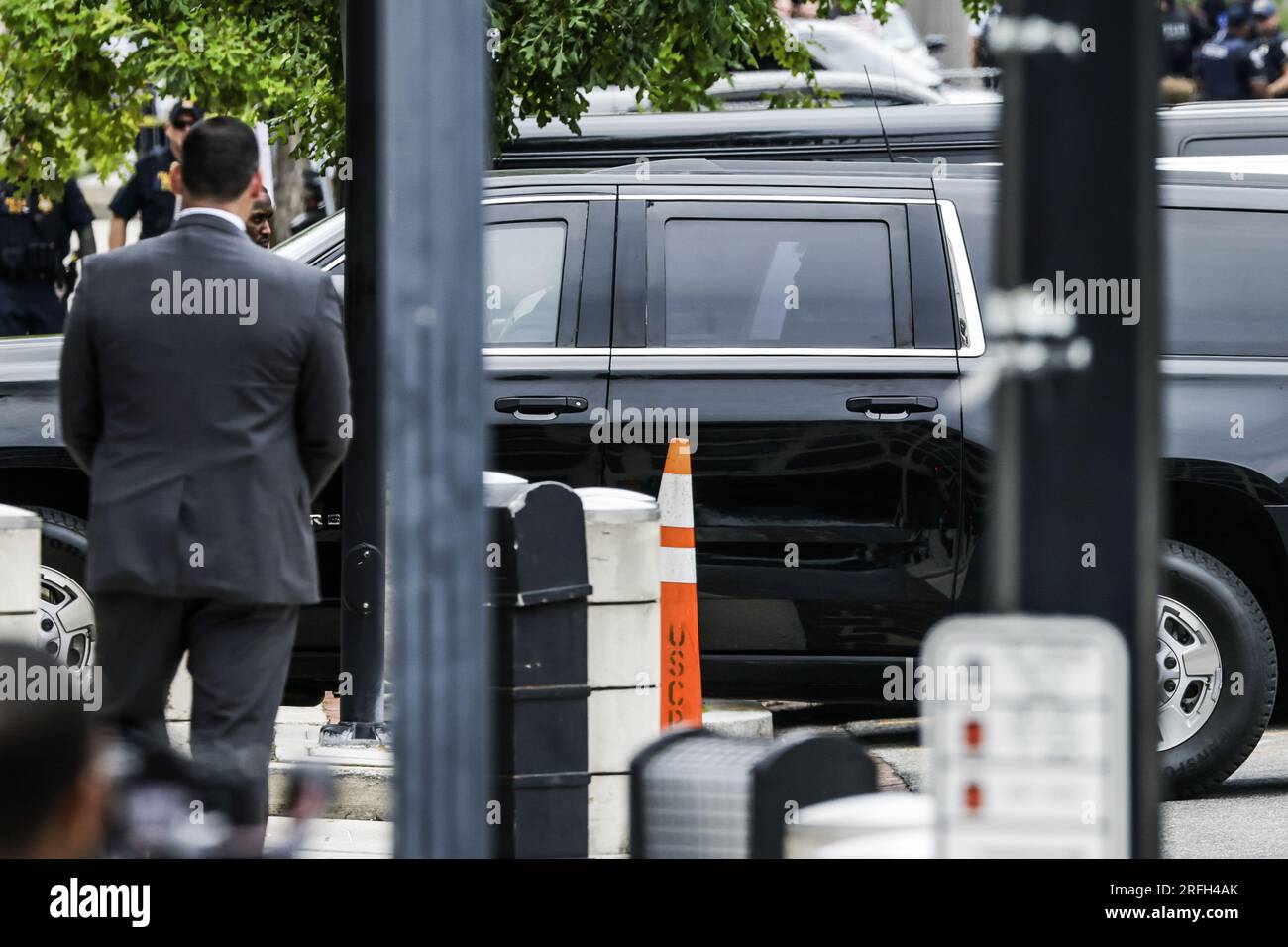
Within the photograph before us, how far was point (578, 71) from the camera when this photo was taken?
7.91 meters

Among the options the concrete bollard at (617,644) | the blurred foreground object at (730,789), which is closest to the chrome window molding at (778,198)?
the concrete bollard at (617,644)

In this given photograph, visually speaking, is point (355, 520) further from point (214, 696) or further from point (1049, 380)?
point (1049, 380)

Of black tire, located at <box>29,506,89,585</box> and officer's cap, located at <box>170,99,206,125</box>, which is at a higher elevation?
officer's cap, located at <box>170,99,206,125</box>

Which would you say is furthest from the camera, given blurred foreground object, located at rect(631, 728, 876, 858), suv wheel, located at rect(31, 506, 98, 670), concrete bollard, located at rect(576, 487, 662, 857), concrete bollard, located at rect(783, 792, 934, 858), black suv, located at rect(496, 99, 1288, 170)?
black suv, located at rect(496, 99, 1288, 170)

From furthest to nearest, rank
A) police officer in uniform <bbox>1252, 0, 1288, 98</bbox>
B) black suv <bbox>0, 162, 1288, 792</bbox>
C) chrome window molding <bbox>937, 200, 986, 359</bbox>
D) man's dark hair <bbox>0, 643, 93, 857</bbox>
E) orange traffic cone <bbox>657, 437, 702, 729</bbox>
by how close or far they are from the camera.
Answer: police officer in uniform <bbox>1252, 0, 1288, 98</bbox> → chrome window molding <bbox>937, 200, 986, 359</bbox> → black suv <bbox>0, 162, 1288, 792</bbox> → orange traffic cone <bbox>657, 437, 702, 729</bbox> → man's dark hair <bbox>0, 643, 93, 857</bbox>

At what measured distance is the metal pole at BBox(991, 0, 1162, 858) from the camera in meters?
2.23

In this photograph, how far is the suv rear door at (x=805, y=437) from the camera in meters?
7.18

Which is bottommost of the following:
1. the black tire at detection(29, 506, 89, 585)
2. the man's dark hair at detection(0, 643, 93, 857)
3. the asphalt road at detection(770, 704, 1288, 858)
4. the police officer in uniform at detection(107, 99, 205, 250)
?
the asphalt road at detection(770, 704, 1288, 858)

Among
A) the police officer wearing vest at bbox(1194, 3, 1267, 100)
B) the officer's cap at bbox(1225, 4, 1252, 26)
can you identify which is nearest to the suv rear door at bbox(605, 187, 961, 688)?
the police officer wearing vest at bbox(1194, 3, 1267, 100)

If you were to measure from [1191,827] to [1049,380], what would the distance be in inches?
183

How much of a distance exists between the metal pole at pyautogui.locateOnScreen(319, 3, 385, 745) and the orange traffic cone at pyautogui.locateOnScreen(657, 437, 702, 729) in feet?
2.96

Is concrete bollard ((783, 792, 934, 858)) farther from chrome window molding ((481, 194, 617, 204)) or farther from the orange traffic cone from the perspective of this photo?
chrome window molding ((481, 194, 617, 204))

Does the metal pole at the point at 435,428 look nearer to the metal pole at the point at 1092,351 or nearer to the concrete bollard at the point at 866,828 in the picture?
the metal pole at the point at 1092,351
